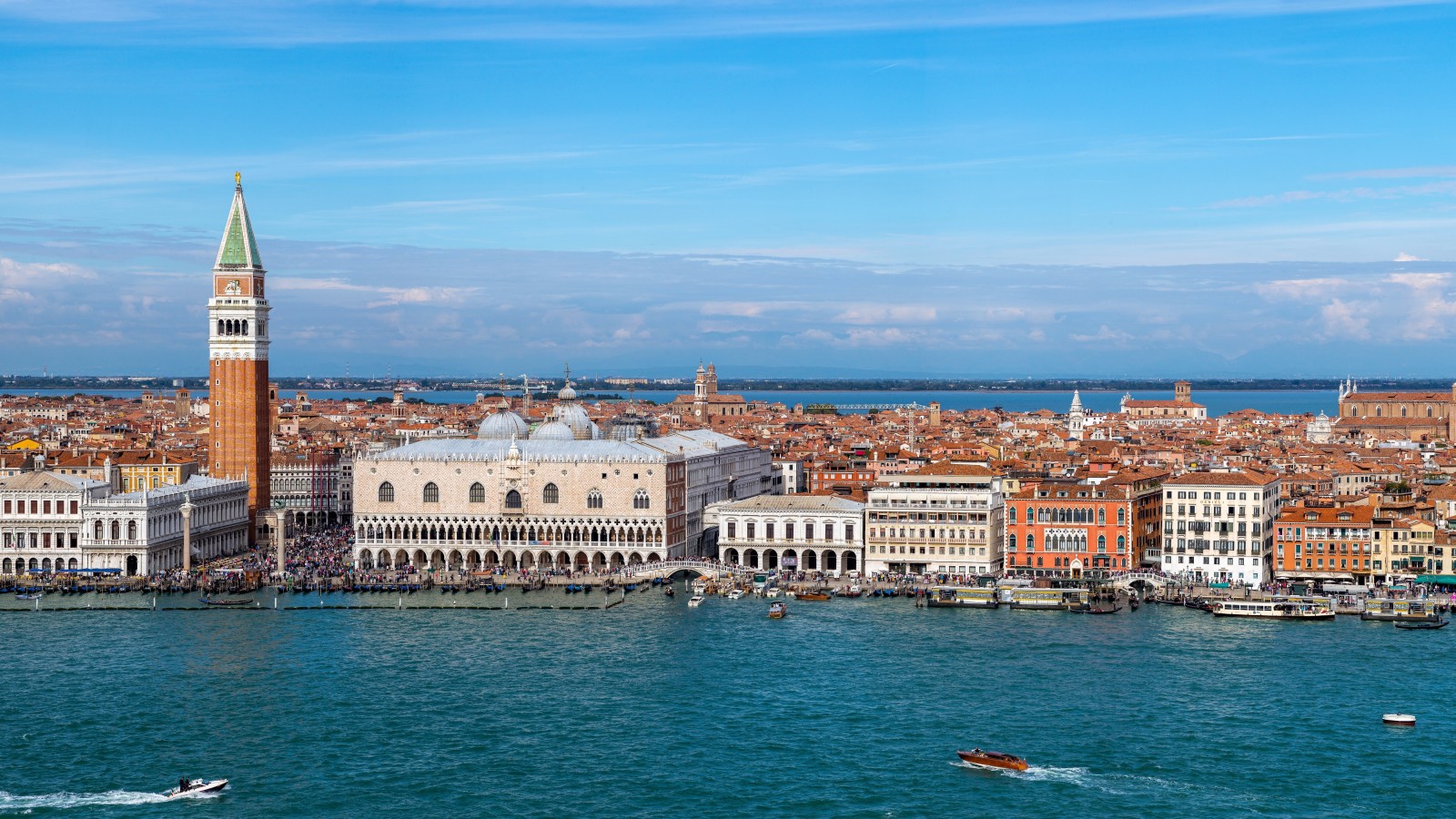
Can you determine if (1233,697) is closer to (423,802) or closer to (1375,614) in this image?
(1375,614)

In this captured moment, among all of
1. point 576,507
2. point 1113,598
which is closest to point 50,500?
point 576,507

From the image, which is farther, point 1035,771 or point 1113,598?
point 1113,598

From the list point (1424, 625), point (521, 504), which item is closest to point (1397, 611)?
point (1424, 625)

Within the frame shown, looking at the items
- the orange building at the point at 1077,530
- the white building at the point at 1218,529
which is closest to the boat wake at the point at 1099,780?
the orange building at the point at 1077,530

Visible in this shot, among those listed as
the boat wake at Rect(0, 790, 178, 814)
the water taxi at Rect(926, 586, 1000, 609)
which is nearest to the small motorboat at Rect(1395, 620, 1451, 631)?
the water taxi at Rect(926, 586, 1000, 609)

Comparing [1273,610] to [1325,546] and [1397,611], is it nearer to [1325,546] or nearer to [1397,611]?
[1397,611]
